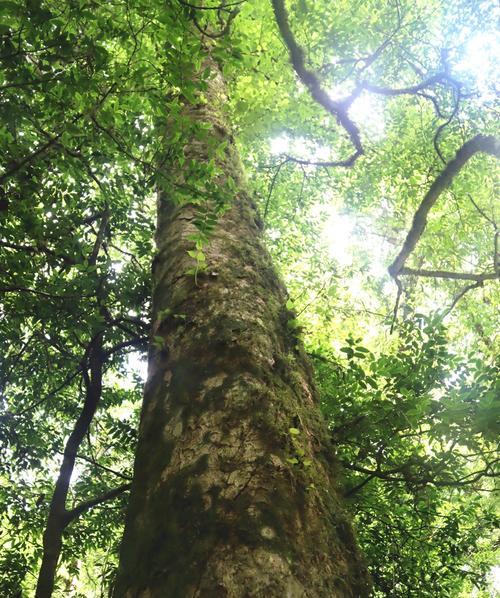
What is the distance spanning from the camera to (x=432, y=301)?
37.2ft

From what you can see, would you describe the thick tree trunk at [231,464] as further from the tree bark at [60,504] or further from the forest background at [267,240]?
the tree bark at [60,504]

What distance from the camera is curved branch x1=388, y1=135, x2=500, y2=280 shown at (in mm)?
5938

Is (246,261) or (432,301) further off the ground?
(432,301)

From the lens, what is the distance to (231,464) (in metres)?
1.48

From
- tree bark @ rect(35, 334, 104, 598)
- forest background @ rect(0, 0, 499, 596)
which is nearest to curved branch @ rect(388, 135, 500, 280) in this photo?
forest background @ rect(0, 0, 499, 596)

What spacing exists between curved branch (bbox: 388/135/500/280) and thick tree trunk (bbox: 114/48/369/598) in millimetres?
4734

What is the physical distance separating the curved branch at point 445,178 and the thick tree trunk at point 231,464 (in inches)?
186

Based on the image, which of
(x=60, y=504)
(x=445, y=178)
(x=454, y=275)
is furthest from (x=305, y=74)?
(x=60, y=504)

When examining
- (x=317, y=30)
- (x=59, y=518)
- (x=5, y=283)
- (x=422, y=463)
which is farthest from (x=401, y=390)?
(x=317, y=30)

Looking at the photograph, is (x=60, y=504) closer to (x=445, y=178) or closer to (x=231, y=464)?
(x=231, y=464)

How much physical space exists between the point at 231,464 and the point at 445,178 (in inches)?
237

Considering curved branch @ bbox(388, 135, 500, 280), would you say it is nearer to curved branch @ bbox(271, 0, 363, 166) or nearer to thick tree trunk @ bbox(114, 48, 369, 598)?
curved branch @ bbox(271, 0, 363, 166)

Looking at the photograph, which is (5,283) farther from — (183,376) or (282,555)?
(282,555)

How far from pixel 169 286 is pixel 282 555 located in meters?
1.67
